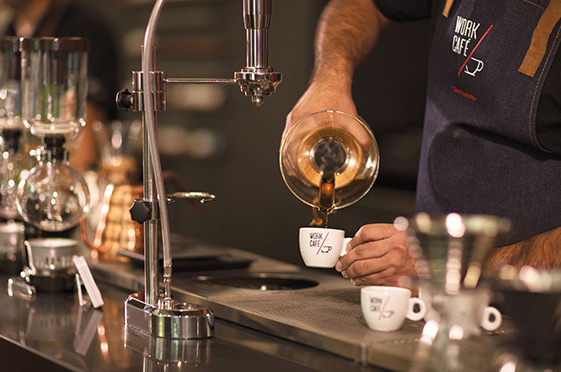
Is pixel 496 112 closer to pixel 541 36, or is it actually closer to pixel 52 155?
pixel 541 36

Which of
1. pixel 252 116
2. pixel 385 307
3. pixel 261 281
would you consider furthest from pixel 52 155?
pixel 252 116

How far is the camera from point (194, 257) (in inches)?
71.7

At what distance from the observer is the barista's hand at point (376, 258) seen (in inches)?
57.3

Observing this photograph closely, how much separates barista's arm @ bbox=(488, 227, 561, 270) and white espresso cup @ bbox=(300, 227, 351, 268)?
249 millimetres

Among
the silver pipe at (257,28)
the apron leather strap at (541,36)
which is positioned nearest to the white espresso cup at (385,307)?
the silver pipe at (257,28)

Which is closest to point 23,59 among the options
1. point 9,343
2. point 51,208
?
point 51,208

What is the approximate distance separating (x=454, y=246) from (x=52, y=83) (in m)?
1.05

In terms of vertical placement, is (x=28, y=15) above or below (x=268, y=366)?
above

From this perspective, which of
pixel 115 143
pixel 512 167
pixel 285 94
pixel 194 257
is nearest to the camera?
pixel 512 167

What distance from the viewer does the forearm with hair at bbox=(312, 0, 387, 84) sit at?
1.94 metres

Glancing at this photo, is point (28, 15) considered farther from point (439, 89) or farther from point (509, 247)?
point (509, 247)

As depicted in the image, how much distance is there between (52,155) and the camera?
68.1 inches

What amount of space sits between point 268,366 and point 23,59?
0.91m

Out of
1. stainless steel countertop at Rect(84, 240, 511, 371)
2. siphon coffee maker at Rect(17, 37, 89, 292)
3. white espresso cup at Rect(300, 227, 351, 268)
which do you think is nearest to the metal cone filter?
stainless steel countertop at Rect(84, 240, 511, 371)
